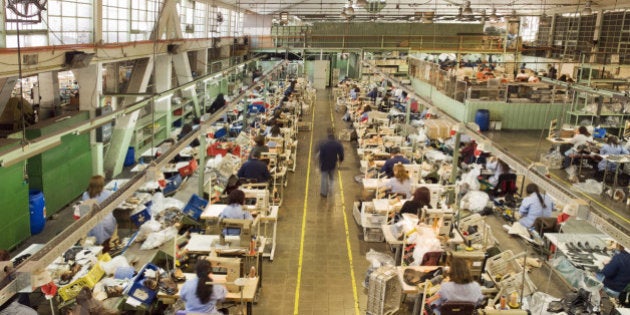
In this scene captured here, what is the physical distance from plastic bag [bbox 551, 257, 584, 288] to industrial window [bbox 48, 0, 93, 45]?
36.7 feet

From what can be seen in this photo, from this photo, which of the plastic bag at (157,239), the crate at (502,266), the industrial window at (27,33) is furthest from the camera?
the industrial window at (27,33)

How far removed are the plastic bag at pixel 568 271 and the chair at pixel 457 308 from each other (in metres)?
3.10

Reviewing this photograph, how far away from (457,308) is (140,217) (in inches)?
264

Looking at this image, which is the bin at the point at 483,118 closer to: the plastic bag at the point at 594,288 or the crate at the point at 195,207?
the plastic bag at the point at 594,288

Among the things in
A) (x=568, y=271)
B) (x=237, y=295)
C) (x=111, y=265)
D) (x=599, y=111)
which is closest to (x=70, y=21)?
(x=111, y=265)

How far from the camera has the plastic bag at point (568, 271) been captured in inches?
342

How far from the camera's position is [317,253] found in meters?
10.3

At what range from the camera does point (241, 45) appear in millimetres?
34812

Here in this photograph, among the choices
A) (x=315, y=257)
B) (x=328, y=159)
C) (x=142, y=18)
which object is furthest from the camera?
(x=142, y=18)

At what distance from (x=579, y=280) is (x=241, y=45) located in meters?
29.3

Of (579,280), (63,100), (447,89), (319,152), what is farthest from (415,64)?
(579,280)

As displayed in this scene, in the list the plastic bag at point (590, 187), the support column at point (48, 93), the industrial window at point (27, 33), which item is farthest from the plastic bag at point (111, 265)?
the plastic bag at point (590, 187)

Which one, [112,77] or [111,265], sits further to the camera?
[112,77]

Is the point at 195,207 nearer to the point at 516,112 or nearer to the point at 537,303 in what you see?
the point at 537,303
